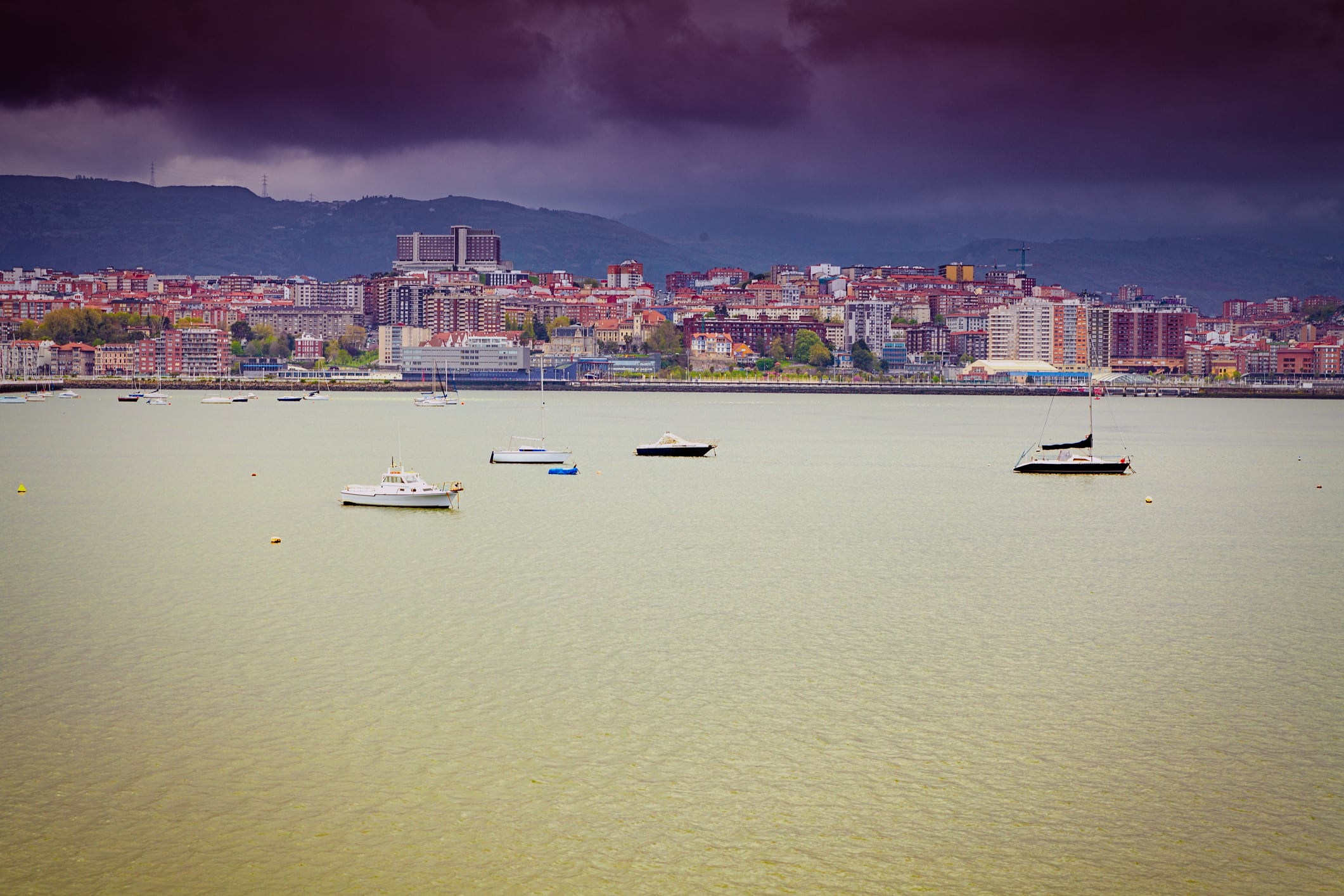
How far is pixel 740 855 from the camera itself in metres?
7.40

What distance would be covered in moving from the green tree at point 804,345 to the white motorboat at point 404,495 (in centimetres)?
11732

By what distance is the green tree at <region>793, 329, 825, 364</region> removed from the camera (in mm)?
140000

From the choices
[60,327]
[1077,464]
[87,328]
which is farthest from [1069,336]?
[1077,464]

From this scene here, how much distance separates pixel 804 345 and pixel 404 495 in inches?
4728

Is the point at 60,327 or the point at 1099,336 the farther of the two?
the point at 1099,336

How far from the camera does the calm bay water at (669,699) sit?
24.3 feet

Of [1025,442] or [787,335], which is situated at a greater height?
[787,335]

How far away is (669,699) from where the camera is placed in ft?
34.7

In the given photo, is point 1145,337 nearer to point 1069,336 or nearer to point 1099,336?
point 1099,336

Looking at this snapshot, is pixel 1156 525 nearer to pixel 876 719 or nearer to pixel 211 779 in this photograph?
pixel 876 719

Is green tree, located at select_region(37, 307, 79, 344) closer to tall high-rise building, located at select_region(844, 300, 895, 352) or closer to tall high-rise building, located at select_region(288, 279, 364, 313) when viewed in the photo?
tall high-rise building, located at select_region(288, 279, 364, 313)

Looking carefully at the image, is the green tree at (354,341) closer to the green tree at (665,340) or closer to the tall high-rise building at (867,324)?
the green tree at (665,340)

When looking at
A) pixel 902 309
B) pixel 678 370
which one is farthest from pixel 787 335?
pixel 902 309

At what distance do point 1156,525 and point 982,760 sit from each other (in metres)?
14.6
